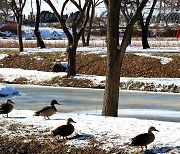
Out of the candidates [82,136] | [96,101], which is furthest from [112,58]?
[96,101]

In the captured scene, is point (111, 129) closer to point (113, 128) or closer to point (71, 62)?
point (113, 128)

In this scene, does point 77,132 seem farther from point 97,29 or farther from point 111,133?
point 97,29

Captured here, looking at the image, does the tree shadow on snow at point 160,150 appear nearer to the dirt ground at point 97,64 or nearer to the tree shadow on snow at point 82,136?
the tree shadow on snow at point 82,136

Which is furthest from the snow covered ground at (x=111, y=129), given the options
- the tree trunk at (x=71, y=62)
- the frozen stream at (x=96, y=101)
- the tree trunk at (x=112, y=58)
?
the tree trunk at (x=71, y=62)

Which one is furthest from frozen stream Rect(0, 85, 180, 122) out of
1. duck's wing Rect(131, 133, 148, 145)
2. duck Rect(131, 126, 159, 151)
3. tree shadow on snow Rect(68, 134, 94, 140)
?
duck's wing Rect(131, 133, 148, 145)

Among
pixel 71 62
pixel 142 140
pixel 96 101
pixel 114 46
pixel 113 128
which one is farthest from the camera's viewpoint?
pixel 71 62

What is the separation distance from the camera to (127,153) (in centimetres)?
962

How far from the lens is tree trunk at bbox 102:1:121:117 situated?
1359 cm

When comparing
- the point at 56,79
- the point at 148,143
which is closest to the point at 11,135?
the point at 148,143

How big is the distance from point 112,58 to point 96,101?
6.21m

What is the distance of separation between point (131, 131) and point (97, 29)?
5454cm

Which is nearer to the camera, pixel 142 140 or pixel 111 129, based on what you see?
pixel 142 140

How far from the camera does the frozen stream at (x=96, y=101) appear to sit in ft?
54.6

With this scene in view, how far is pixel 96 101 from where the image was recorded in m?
19.8
